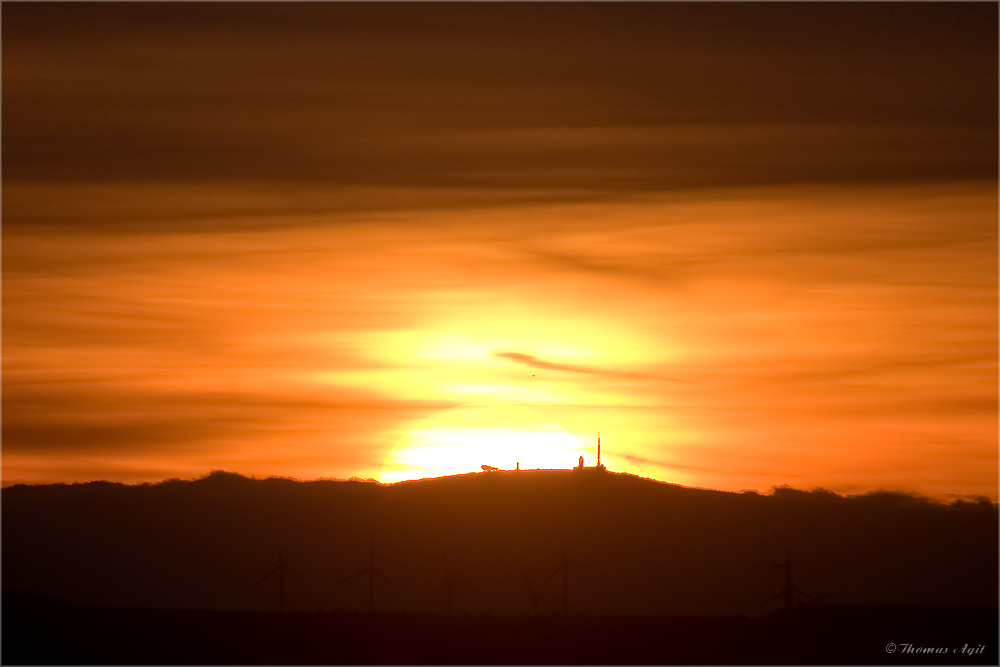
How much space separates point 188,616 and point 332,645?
53.4 feet

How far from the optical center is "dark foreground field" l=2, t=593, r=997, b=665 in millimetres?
93125

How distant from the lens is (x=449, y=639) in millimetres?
100250

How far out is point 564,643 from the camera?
97750mm

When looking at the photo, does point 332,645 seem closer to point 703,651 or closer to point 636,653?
point 636,653

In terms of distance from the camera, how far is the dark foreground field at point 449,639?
306 feet

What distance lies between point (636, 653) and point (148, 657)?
131 ft

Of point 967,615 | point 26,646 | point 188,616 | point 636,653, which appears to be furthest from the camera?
point 967,615

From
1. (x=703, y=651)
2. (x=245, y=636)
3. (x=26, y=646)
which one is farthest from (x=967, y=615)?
(x=26, y=646)

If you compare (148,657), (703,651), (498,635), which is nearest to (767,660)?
(703,651)

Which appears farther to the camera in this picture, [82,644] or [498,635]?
[498,635]

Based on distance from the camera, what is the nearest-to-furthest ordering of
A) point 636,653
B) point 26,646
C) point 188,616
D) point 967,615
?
1. point 26,646
2. point 636,653
3. point 188,616
4. point 967,615

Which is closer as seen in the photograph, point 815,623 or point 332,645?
point 332,645

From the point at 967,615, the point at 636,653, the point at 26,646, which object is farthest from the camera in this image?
the point at 967,615

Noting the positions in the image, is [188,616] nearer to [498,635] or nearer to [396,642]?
[396,642]
